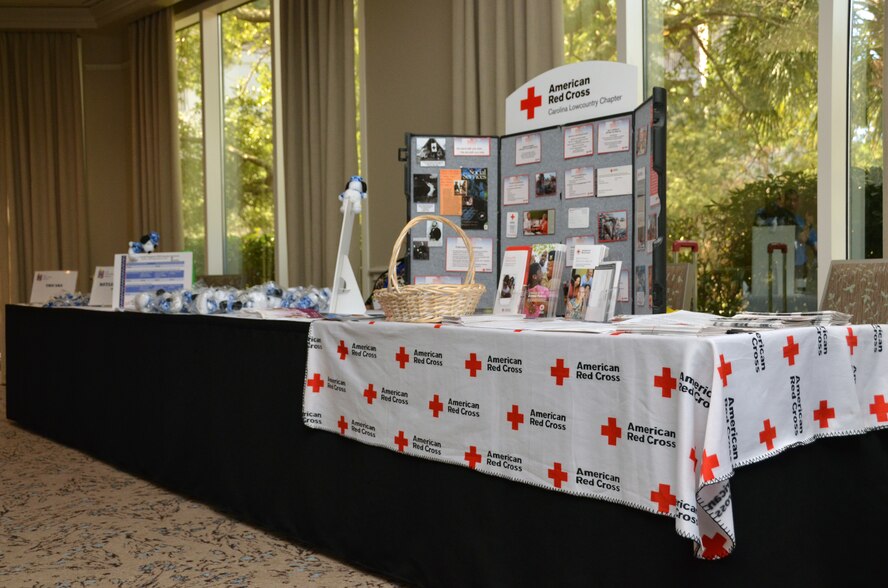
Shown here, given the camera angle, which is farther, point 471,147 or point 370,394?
point 471,147

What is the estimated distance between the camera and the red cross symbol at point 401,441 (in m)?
2.29

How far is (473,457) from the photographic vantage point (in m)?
2.10

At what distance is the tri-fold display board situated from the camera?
8.07 ft

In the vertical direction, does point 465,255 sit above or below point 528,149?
below

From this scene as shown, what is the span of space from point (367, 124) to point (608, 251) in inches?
143

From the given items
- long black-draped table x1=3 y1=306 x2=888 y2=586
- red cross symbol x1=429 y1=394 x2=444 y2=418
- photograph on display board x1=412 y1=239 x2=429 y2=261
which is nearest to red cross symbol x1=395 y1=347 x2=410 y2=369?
red cross symbol x1=429 y1=394 x2=444 y2=418

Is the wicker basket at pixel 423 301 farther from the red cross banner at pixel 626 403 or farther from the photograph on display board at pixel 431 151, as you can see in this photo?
the photograph on display board at pixel 431 151

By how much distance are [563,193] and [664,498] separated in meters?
1.31

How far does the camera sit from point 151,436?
11.8ft

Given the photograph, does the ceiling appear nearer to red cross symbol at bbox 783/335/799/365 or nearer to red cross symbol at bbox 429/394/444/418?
red cross symbol at bbox 429/394/444/418

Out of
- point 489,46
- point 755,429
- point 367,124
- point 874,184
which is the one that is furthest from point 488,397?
point 367,124

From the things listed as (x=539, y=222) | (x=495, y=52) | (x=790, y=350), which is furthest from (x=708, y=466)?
(x=495, y=52)

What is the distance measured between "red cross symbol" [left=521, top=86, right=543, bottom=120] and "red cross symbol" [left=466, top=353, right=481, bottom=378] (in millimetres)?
1114

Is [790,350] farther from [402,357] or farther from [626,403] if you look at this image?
[402,357]
